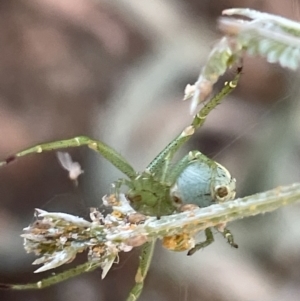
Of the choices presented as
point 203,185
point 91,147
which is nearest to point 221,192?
point 203,185

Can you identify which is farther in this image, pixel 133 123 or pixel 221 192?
pixel 133 123

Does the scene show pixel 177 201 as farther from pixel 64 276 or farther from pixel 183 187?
pixel 64 276

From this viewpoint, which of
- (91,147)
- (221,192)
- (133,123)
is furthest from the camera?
(133,123)

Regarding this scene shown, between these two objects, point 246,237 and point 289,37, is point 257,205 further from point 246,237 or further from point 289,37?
point 246,237

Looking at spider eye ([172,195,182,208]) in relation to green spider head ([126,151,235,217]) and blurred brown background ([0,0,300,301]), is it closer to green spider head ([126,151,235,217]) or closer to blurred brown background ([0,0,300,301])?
green spider head ([126,151,235,217])

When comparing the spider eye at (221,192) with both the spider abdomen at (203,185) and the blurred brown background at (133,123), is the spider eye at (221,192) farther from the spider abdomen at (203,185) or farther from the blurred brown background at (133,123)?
the blurred brown background at (133,123)

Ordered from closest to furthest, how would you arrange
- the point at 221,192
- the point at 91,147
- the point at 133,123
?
the point at 221,192
the point at 91,147
the point at 133,123

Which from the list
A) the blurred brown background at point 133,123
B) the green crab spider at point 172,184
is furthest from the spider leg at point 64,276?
the blurred brown background at point 133,123
